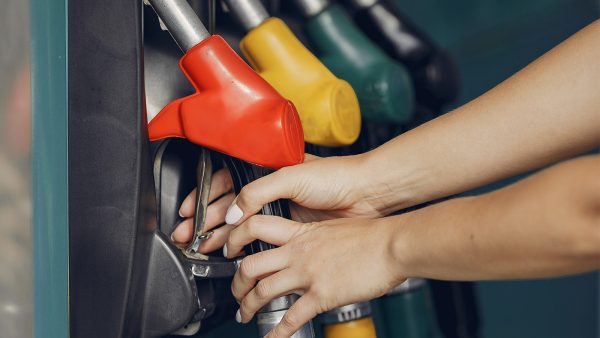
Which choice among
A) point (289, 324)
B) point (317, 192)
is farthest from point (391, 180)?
point (289, 324)

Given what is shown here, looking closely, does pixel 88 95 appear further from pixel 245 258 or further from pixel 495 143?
pixel 495 143

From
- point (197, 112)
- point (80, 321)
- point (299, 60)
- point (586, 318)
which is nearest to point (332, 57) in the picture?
point (299, 60)

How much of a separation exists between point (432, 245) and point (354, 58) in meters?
0.25

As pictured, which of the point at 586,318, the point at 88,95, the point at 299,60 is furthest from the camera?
the point at 586,318

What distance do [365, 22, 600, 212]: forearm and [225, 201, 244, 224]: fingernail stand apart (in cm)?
14

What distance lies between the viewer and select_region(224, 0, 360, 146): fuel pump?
0.67 m

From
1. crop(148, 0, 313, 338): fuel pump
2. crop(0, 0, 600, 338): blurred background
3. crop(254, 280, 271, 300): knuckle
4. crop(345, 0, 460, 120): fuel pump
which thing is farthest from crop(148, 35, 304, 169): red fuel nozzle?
crop(0, 0, 600, 338): blurred background

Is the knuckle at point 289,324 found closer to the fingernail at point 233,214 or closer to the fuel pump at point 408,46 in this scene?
the fingernail at point 233,214

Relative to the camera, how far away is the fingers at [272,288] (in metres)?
0.62

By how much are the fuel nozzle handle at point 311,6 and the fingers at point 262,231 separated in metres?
0.23

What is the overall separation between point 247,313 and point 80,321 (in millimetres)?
138

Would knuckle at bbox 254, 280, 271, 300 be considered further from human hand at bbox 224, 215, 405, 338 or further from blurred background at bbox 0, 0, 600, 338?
blurred background at bbox 0, 0, 600, 338

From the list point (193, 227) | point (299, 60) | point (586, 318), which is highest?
point (299, 60)

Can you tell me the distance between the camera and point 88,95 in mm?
574
